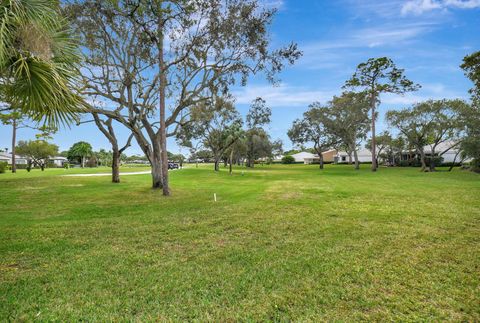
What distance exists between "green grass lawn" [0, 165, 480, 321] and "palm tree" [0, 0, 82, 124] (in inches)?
110

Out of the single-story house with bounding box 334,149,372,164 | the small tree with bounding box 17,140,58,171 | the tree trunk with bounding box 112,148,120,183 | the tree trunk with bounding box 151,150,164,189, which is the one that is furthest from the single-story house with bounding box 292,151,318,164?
the tree trunk with bounding box 151,150,164,189

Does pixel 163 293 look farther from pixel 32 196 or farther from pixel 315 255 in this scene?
pixel 32 196

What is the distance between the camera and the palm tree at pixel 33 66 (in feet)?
15.0

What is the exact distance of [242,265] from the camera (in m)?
4.71

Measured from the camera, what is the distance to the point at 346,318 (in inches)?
123

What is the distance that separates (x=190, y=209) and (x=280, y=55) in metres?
9.28

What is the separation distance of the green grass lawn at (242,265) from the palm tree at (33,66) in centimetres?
280

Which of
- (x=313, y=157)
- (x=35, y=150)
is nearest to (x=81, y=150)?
(x=35, y=150)

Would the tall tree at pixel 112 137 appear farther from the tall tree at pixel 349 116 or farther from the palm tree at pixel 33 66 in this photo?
the tall tree at pixel 349 116

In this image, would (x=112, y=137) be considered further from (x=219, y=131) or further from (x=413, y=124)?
(x=413, y=124)

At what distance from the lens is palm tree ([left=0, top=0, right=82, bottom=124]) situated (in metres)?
4.57

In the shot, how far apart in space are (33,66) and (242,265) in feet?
15.9

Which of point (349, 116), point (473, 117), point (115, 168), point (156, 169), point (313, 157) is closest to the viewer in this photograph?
point (156, 169)

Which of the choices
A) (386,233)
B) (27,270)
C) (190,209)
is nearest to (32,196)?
(190,209)
